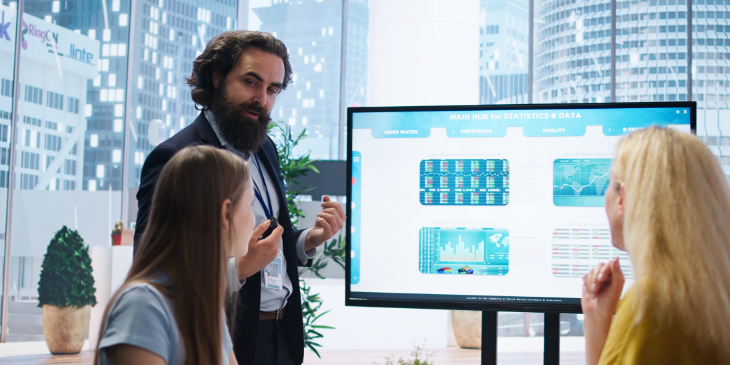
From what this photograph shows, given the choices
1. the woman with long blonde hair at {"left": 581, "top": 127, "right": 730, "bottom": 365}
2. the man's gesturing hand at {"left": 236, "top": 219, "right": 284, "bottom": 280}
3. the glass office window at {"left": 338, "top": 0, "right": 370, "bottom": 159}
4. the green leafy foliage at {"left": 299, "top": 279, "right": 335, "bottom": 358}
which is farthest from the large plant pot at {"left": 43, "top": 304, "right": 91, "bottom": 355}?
the woman with long blonde hair at {"left": 581, "top": 127, "right": 730, "bottom": 365}

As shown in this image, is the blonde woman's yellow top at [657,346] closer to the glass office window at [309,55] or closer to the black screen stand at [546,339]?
the black screen stand at [546,339]

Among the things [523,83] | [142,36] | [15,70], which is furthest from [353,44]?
[15,70]

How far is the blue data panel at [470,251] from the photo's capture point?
6.38ft

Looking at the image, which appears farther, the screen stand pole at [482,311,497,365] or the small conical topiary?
the small conical topiary

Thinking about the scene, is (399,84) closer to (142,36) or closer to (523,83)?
(523,83)

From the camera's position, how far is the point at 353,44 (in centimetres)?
705

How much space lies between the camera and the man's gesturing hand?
1483mm

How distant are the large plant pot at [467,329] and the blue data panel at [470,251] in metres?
3.84

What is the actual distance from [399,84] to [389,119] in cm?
358

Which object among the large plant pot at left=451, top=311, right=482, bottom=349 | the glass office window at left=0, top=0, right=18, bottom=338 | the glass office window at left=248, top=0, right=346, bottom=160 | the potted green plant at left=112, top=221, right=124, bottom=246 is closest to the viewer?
the large plant pot at left=451, top=311, right=482, bottom=349

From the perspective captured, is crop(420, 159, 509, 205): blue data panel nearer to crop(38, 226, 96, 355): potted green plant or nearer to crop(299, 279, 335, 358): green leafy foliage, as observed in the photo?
crop(299, 279, 335, 358): green leafy foliage

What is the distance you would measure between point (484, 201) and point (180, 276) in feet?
3.99

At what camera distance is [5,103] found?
19.6 feet

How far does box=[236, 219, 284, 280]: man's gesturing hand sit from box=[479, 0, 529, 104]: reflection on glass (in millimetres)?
5593
